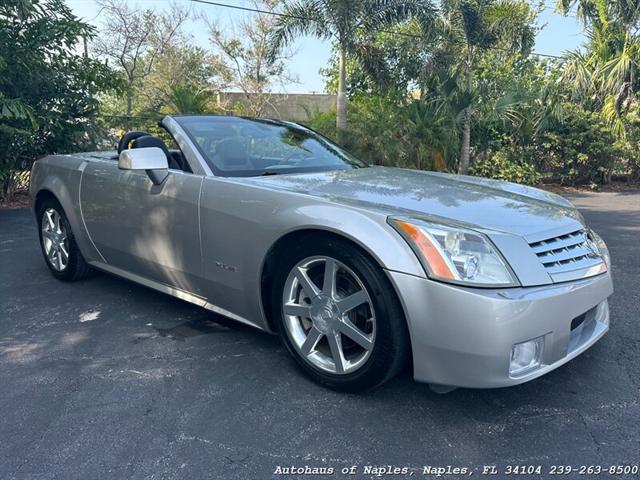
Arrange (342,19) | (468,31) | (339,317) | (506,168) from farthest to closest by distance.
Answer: (468,31) < (506,168) < (342,19) < (339,317)

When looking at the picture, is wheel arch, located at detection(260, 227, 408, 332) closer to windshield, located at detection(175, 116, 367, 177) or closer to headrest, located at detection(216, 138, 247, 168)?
windshield, located at detection(175, 116, 367, 177)

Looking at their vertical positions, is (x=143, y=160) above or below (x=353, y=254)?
above

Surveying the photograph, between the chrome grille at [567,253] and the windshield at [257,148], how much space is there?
5.19 feet

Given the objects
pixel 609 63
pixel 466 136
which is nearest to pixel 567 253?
pixel 466 136

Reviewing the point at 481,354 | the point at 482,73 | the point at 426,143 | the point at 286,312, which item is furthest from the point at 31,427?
the point at 482,73

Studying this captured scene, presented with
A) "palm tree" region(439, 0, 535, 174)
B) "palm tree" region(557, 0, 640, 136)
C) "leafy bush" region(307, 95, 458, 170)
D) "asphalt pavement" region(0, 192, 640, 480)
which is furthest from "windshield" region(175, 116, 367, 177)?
"palm tree" region(557, 0, 640, 136)

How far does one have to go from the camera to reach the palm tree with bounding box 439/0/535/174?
12.5 meters

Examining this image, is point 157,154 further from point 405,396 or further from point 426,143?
point 426,143

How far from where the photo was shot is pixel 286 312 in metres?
2.68

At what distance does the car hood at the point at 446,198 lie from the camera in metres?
2.41

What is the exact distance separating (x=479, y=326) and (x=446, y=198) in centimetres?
88

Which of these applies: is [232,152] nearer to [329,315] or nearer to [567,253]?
[329,315]

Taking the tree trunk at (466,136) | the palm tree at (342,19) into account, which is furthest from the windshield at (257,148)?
the tree trunk at (466,136)

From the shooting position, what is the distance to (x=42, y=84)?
8.73 meters
